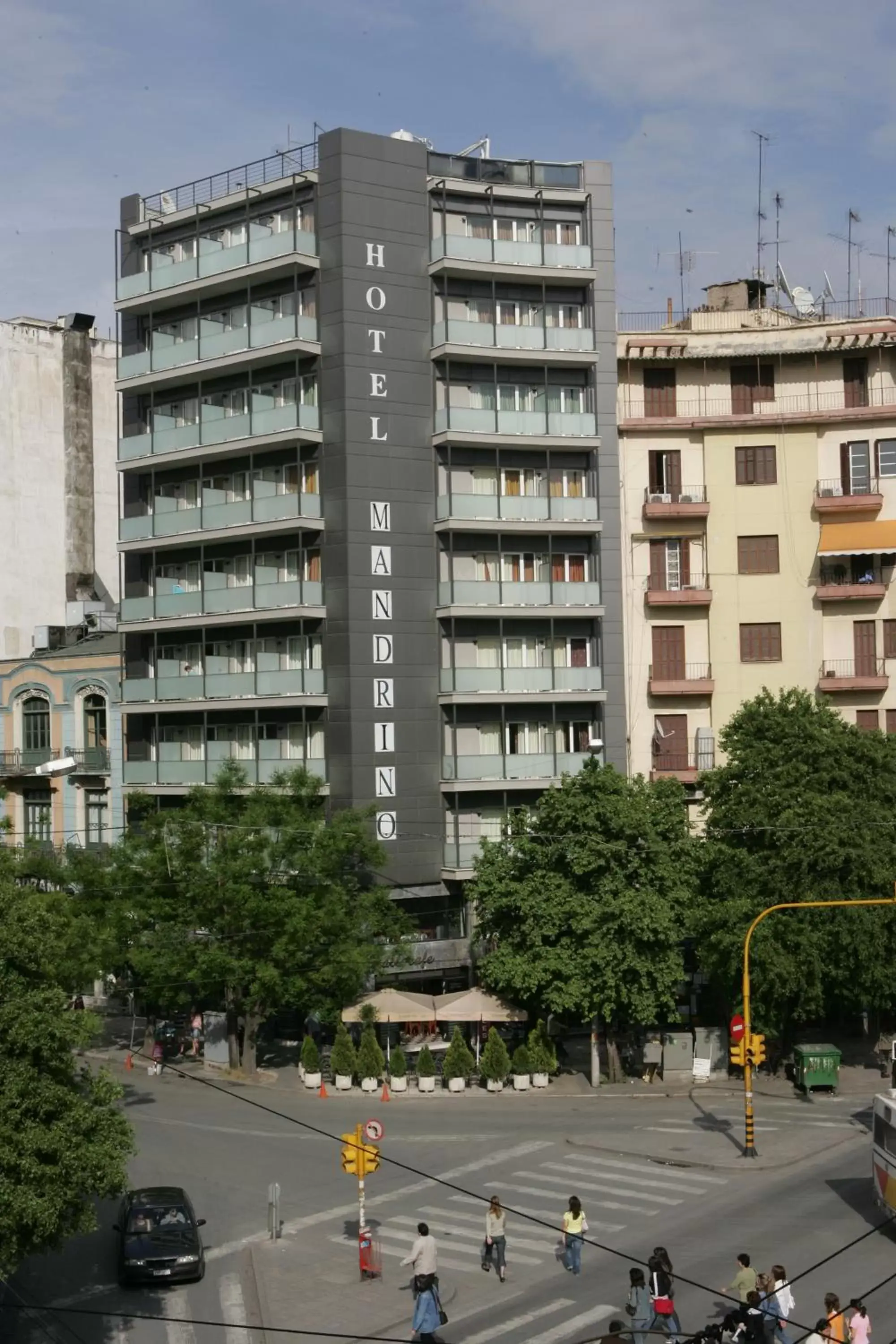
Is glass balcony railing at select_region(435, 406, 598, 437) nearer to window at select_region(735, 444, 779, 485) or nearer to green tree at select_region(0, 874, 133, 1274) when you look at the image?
window at select_region(735, 444, 779, 485)

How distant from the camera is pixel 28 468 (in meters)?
69.8

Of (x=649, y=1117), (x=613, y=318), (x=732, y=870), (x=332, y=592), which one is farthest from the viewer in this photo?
(x=613, y=318)

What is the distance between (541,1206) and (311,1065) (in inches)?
542

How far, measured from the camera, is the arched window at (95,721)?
201ft

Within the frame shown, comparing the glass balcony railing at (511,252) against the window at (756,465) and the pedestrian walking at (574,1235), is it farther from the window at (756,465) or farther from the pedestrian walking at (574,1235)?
the pedestrian walking at (574,1235)

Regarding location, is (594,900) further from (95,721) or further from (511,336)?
(95,721)

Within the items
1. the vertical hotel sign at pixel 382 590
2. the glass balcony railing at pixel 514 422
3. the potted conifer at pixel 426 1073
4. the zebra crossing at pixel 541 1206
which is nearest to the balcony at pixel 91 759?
the vertical hotel sign at pixel 382 590

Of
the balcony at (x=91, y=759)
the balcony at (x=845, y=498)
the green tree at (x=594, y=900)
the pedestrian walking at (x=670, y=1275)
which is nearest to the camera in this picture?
the pedestrian walking at (x=670, y=1275)

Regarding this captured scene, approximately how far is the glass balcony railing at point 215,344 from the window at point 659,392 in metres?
12.7

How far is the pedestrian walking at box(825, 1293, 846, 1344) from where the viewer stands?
22453mm

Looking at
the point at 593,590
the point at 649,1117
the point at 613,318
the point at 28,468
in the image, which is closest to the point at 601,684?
the point at 593,590

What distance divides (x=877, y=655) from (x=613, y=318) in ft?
49.6

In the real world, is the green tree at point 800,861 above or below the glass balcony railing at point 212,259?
below

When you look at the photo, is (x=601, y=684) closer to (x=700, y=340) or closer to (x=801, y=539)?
(x=801, y=539)
